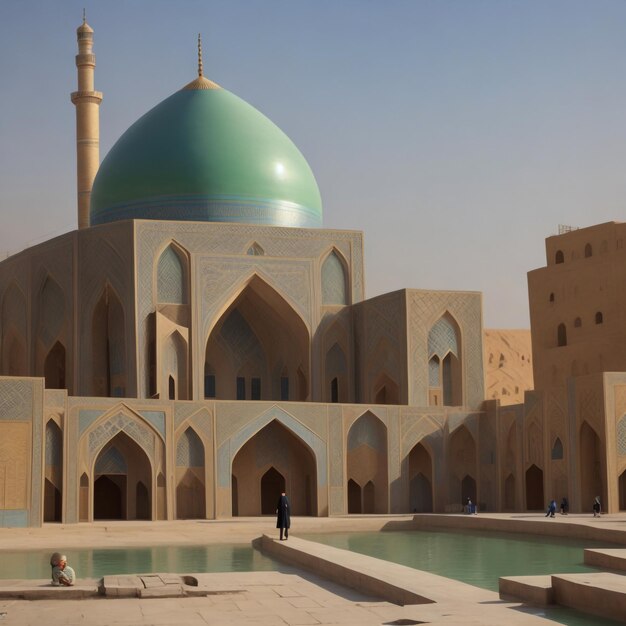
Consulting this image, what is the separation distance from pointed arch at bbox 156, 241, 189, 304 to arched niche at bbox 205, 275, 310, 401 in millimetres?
1792

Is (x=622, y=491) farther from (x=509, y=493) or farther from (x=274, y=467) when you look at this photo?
(x=274, y=467)

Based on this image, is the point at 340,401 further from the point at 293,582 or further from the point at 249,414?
the point at 293,582

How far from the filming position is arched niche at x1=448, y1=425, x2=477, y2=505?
2802cm

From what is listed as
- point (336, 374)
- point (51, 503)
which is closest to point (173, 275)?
point (336, 374)

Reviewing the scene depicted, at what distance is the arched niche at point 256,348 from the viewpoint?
29.4 m

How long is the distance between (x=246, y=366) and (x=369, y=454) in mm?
4252

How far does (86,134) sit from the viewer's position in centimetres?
3441

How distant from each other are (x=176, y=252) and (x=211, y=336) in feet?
9.28

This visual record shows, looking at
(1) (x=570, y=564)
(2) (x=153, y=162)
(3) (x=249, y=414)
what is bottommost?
(1) (x=570, y=564)

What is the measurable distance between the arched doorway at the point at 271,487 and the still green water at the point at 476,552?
634 cm

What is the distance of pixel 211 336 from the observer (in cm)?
3002

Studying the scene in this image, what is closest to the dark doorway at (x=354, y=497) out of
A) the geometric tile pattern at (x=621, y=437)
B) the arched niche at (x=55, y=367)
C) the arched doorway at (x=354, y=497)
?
the arched doorway at (x=354, y=497)

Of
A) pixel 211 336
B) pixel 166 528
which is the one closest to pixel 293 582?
pixel 166 528

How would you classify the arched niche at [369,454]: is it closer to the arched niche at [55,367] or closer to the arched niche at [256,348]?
the arched niche at [256,348]
